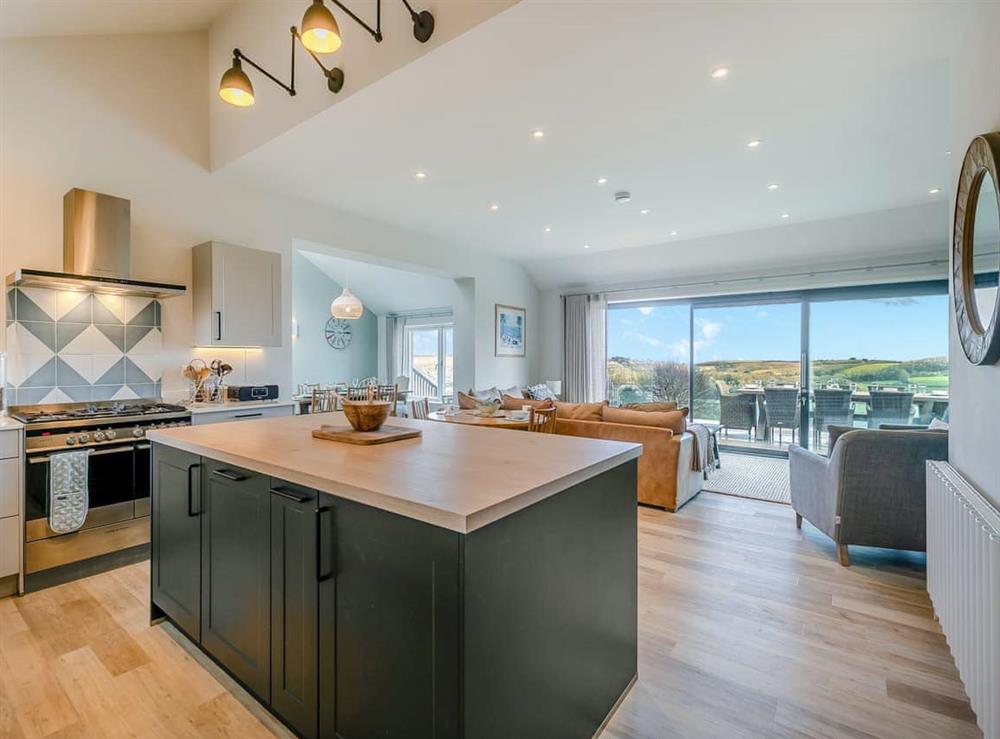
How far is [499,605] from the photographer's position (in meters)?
1.16

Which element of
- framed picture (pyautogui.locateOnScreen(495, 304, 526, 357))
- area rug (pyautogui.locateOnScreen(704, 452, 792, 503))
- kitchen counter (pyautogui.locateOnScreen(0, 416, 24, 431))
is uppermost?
framed picture (pyautogui.locateOnScreen(495, 304, 526, 357))

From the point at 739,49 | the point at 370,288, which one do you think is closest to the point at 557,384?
the point at 370,288

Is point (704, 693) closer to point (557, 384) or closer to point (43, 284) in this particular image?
point (43, 284)

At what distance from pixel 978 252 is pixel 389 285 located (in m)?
8.16

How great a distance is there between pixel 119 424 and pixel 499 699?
3023 mm

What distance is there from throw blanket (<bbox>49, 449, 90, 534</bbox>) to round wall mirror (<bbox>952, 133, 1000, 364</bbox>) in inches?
172

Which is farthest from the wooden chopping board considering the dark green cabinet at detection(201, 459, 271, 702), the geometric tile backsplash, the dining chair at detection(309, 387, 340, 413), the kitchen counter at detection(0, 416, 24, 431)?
the dining chair at detection(309, 387, 340, 413)

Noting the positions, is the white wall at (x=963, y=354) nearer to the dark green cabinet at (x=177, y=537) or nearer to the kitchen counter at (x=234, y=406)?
the dark green cabinet at (x=177, y=537)

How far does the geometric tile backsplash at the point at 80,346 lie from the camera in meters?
3.12

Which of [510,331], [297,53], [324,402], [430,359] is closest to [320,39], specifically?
[297,53]

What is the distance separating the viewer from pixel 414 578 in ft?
3.77

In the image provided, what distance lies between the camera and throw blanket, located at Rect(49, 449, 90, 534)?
270 centimetres

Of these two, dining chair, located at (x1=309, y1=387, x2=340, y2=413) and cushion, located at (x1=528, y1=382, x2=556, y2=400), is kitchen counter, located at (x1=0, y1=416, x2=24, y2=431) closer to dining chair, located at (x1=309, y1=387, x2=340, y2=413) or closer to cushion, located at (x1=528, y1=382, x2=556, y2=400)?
dining chair, located at (x1=309, y1=387, x2=340, y2=413)

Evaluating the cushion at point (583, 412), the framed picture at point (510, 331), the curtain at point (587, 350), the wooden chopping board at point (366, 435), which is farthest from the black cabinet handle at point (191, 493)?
the curtain at point (587, 350)
